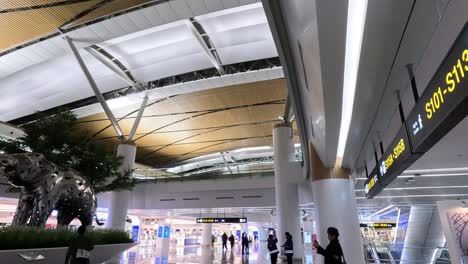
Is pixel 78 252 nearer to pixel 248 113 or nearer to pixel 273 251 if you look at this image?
pixel 273 251

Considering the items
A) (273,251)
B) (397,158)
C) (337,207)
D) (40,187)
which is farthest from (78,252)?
(273,251)

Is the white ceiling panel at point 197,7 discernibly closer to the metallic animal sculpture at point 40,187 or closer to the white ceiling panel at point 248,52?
the white ceiling panel at point 248,52

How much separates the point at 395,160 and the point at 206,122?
62.0ft

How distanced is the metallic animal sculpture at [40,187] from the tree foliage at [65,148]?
269 cm

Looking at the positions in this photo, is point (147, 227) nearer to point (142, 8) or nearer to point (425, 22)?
point (142, 8)

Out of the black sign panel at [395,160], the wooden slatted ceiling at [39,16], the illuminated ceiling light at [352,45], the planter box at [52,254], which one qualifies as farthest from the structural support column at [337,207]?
the wooden slatted ceiling at [39,16]

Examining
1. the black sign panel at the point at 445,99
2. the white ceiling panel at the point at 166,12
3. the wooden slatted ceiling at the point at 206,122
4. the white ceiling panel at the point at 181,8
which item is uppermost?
the wooden slatted ceiling at the point at 206,122

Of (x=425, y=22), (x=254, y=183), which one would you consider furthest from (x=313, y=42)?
(x=254, y=183)

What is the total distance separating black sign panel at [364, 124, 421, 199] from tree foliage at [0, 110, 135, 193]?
29.1 ft

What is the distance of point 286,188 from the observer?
47.3 feet

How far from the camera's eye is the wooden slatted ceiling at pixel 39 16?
9.96m

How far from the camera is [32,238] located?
18.3 ft

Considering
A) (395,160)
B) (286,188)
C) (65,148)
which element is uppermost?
(65,148)

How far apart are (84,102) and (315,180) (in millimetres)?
13821
